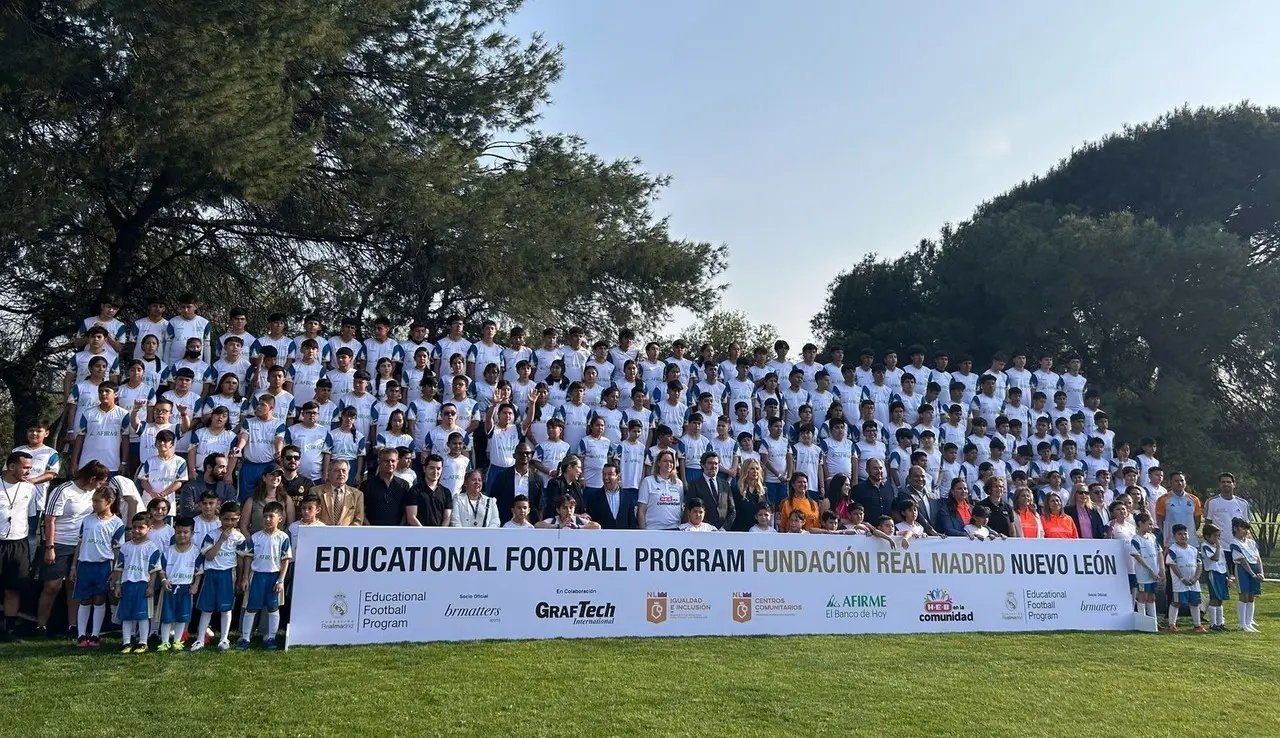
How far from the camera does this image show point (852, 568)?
8344 mm

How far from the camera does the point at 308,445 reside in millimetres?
8586

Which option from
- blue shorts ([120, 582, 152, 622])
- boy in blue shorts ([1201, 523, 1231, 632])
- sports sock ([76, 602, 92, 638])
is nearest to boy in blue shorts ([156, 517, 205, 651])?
blue shorts ([120, 582, 152, 622])

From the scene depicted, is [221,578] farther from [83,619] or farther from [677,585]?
[677,585]

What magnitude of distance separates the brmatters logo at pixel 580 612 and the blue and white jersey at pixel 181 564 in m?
2.73

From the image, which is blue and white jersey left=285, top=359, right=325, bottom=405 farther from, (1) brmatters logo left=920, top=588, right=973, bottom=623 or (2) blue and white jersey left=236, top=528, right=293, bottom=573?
(1) brmatters logo left=920, top=588, right=973, bottom=623

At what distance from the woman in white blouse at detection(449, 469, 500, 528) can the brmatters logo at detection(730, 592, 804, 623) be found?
98.6 inches

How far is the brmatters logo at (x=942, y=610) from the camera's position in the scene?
8430 mm

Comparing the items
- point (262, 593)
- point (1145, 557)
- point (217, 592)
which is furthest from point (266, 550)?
point (1145, 557)

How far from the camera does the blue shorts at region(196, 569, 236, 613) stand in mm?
6816

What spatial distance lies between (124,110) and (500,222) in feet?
18.0

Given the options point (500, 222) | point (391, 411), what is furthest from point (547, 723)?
point (500, 222)

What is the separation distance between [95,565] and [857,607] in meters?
6.57

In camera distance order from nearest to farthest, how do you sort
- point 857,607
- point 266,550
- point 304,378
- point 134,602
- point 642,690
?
point 642,690
point 134,602
point 266,550
point 857,607
point 304,378

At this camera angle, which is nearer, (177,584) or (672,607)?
(177,584)
